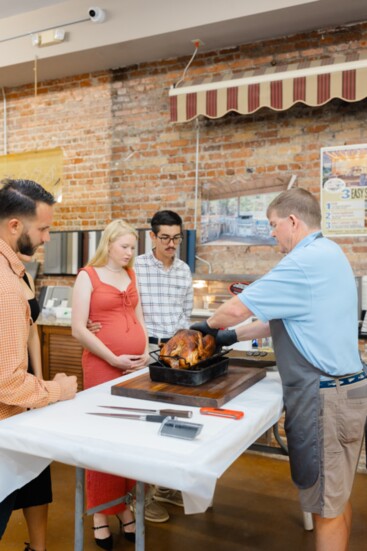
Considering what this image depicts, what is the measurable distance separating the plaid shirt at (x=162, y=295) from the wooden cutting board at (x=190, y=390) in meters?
1.05

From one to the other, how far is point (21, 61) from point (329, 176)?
3197 millimetres

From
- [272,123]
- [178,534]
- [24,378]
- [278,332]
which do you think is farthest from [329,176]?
[24,378]

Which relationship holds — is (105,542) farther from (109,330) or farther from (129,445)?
(129,445)


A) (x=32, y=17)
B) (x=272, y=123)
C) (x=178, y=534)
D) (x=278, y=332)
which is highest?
(x=32, y=17)

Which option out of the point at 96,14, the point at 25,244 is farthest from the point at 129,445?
the point at 96,14

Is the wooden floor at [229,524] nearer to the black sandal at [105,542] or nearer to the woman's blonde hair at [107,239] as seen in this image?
the black sandal at [105,542]

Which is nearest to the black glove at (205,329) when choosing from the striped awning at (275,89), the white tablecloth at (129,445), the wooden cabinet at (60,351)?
the white tablecloth at (129,445)

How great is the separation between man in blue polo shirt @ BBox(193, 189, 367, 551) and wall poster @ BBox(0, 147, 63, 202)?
335 centimetres

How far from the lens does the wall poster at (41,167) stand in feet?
16.6

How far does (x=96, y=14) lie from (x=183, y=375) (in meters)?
3.80

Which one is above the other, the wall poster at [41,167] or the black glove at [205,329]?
the wall poster at [41,167]

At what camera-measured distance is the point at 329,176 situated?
4.56 metres

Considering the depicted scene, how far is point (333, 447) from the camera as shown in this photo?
217 centimetres

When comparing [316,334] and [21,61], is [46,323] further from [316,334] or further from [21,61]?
[316,334]
